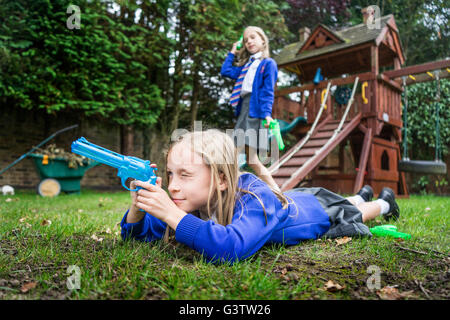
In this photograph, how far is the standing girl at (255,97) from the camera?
12.4ft

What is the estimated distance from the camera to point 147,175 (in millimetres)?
1655

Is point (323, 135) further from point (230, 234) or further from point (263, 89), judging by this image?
point (230, 234)

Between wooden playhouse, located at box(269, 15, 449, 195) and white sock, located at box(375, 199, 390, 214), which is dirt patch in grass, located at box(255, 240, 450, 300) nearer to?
white sock, located at box(375, 199, 390, 214)

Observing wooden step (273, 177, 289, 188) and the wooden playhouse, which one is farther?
the wooden playhouse

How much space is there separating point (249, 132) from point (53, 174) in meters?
4.72

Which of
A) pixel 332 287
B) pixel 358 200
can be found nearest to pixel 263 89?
pixel 358 200

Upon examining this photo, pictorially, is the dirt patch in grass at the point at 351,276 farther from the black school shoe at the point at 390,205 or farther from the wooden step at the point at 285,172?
the wooden step at the point at 285,172

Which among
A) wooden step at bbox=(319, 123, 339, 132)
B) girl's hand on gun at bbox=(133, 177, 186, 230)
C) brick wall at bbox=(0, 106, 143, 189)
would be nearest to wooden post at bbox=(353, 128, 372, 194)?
wooden step at bbox=(319, 123, 339, 132)

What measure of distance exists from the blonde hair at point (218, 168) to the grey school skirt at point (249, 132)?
74.0 inches

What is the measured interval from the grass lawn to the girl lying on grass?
0.08 m

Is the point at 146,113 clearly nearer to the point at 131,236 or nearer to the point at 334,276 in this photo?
the point at 131,236

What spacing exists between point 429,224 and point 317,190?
1015mm

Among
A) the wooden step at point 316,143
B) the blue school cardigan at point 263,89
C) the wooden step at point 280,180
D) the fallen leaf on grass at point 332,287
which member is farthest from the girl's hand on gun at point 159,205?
the wooden step at point 316,143

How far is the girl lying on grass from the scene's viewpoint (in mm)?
1595
